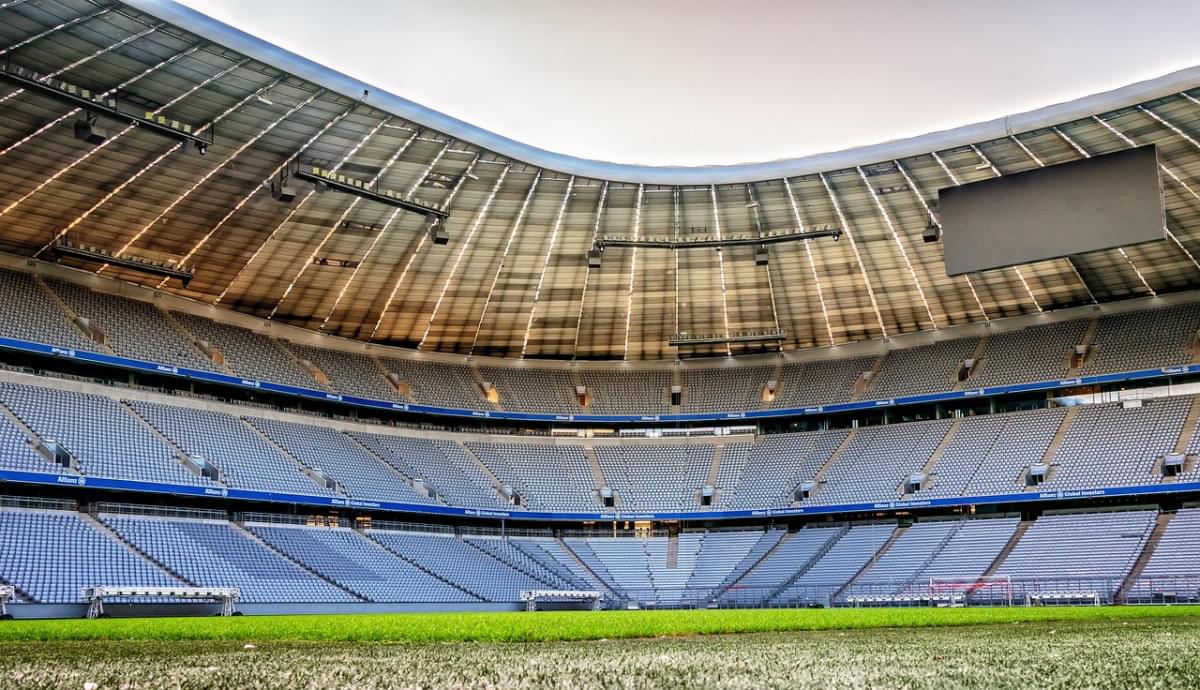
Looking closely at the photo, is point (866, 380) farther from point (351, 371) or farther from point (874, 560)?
point (351, 371)

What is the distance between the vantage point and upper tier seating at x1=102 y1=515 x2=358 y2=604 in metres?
39.7

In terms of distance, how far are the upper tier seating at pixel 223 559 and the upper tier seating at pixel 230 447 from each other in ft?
8.16

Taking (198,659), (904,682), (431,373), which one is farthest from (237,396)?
(904,682)

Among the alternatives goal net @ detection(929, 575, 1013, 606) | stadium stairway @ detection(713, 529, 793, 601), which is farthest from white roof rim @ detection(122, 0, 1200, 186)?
stadium stairway @ detection(713, 529, 793, 601)

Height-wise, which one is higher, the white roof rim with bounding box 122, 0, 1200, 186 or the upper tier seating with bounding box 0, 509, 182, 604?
the white roof rim with bounding box 122, 0, 1200, 186

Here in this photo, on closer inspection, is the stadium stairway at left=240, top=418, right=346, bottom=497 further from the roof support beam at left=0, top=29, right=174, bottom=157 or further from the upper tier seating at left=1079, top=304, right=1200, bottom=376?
the upper tier seating at left=1079, top=304, right=1200, bottom=376

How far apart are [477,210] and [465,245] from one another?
12.6 ft

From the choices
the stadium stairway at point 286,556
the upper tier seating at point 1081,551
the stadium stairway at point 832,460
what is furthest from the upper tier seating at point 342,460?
the upper tier seating at point 1081,551

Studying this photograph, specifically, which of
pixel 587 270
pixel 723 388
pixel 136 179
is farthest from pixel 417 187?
pixel 723 388

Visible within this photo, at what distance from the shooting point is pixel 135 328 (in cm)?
4759

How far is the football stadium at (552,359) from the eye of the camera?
116 feet

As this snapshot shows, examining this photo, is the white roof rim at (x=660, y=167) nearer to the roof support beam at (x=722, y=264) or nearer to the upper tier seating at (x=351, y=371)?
the roof support beam at (x=722, y=264)

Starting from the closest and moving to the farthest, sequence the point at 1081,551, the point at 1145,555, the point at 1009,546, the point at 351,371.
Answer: the point at 1145,555
the point at 1081,551
the point at 1009,546
the point at 351,371

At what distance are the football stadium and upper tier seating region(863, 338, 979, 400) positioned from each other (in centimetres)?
22
